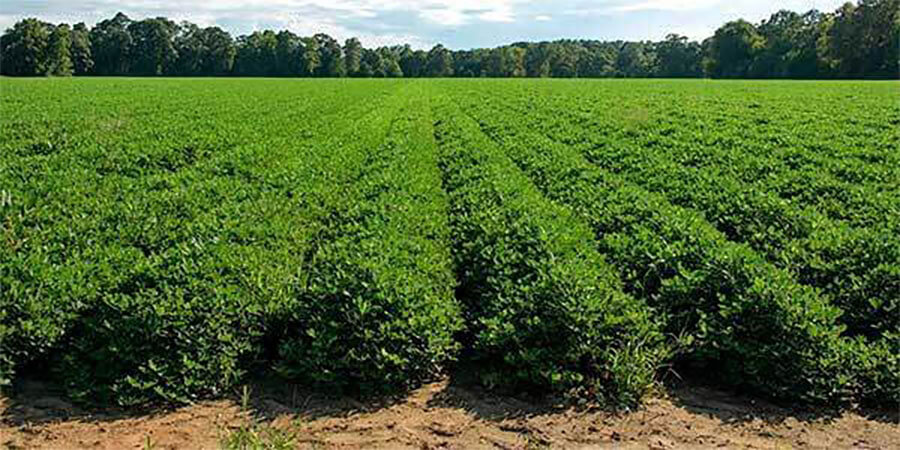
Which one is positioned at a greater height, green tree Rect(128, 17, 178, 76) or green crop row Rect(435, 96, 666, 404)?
green tree Rect(128, 17, 178, 76)

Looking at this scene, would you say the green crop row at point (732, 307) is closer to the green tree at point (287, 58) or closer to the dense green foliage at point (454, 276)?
the dense green foliage at point (454, 276)

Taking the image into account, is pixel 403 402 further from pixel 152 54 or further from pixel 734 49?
pixel 152 54

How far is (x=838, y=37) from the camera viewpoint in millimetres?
96125

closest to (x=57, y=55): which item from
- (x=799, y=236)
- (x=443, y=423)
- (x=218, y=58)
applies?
(x=218, y=58)

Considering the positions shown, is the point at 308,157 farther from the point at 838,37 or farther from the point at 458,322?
the point at 838,37

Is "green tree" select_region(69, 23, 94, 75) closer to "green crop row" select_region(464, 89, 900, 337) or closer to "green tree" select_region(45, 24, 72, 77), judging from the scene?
"green tree" select_region(45, 24, 72, 77)

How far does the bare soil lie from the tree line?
319ft

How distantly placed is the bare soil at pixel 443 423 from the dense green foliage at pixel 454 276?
0.19 metres

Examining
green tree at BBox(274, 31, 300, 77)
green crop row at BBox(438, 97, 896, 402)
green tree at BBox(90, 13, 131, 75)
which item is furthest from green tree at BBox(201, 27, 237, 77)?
green crop row at BBox(438, 97, 896, 402)

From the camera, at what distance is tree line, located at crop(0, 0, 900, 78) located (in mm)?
94562

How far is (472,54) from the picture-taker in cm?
14075

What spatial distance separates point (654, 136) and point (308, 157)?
9430 millimetres

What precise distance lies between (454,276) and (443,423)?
2.83m

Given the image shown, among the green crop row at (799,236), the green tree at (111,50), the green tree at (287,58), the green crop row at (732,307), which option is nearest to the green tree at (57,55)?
the green tree at (111,50)
